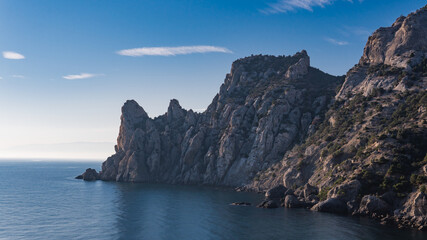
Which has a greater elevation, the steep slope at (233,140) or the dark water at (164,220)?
the steep slope at (233,140)

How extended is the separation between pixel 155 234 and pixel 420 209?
197 ft

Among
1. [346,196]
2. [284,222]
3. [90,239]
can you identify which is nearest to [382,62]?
[346,196]

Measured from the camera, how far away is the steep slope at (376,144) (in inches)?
3374

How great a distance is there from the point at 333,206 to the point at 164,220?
46.7 metres

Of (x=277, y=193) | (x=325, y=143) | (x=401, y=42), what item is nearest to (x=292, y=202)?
(x=277, y=193)

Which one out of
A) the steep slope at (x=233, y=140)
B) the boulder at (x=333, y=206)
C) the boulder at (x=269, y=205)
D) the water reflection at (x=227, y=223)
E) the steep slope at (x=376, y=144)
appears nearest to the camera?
the water reflection at (x=227, y=223)

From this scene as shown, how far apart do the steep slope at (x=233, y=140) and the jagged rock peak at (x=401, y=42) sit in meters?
29.7

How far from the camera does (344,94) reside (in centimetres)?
16075

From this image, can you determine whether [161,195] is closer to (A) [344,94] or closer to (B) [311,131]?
(B) [311,131]

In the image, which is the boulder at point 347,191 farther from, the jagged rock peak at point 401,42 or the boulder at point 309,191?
the jagged rock peak at point 401,42

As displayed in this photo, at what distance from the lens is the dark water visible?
72938mm

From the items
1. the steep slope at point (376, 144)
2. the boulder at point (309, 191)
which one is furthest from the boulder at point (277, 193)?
the boulder at point (309, 191)

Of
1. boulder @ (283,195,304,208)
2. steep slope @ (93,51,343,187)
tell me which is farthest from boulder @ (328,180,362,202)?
steep slope @ (93,51,343,187)

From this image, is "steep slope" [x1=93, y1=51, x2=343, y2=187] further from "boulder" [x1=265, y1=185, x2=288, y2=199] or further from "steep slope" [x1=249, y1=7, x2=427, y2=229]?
"boulder" [x1=265, y1=185, x2=288, y2=199]
